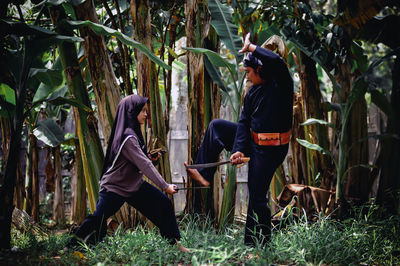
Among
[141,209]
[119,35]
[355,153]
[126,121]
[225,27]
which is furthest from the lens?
[355,153]

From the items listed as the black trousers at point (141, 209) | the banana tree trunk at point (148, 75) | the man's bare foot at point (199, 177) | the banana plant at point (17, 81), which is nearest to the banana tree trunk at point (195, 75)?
the banana tree trunk at point (148, 75)

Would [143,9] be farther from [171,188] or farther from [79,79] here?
[171,188]

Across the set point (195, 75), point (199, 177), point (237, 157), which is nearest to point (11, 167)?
point (199, 177)

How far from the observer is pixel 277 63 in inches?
144

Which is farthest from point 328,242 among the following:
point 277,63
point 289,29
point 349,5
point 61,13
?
point 61,13

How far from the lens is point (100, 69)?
514 centimetres

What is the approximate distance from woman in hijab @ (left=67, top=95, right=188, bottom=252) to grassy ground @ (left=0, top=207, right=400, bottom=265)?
193mm

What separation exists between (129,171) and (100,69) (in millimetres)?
1754

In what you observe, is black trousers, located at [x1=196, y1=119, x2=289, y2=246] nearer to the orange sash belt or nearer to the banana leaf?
the orange sash belt

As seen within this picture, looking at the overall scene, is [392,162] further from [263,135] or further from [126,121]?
[126,121]

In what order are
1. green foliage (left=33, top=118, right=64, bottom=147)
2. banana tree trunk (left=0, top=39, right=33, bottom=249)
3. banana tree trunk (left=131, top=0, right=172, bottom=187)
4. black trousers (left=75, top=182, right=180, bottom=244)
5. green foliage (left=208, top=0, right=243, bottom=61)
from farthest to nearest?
green foliage (left=33, top=118, right=64, bottom=147), banana tree trunk (left=131, top=0, right=172, bottom=187), green foliage (left=208, top=0, right=243, bottom=61), banana tree trunk (left=0, top=39, right=33, bottom=249), black trousers (left=75, top=182, right=180, bottom=244)

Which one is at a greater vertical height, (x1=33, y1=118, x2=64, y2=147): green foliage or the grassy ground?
(x1=33, y1=118, x2=64, y2=147): green foliage

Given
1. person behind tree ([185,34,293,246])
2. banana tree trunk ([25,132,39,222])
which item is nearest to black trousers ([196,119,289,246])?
person behind tree ([185,34,293,246])

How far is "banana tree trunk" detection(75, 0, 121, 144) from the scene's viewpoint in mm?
5090
